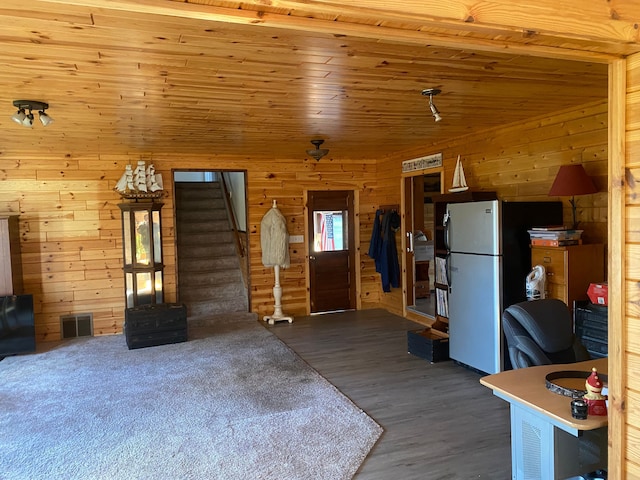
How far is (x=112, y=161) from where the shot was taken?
21.5 feet

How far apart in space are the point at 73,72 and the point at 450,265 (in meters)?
3.70

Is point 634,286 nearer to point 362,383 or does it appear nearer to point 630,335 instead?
point 630,335

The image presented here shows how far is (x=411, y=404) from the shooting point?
396cm

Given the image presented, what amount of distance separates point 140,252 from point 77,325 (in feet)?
4.48

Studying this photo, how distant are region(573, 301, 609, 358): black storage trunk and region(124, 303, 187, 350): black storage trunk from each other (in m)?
4.43

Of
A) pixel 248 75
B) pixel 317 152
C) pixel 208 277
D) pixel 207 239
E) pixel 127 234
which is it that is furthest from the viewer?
pixel 207 239

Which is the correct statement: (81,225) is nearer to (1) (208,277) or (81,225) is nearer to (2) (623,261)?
(1) (208,277)

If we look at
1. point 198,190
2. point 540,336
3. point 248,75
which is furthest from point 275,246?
point 540,336

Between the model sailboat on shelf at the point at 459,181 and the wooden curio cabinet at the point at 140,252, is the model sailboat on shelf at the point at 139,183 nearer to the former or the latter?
the wooden curio cabinet at the point at 140,252

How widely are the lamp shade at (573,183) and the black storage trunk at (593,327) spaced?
91 centimetres

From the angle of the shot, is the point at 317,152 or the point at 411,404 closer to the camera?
the point at 411,404

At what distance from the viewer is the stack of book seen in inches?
156

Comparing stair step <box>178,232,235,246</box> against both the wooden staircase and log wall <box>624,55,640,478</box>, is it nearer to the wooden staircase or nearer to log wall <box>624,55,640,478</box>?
the wooden staircase

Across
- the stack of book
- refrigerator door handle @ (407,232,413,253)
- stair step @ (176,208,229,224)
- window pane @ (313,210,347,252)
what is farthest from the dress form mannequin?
the stack of book
